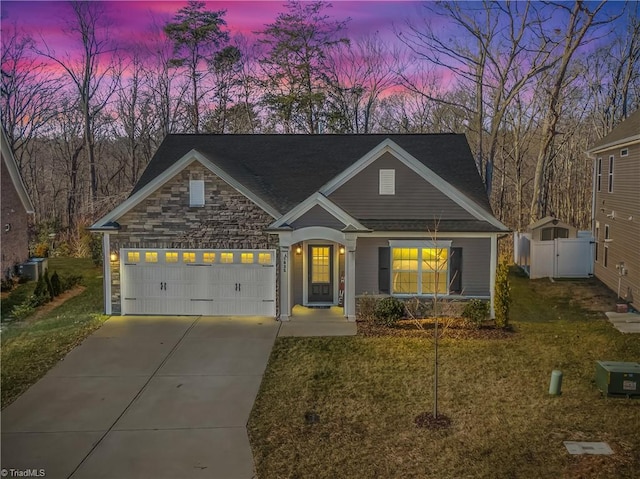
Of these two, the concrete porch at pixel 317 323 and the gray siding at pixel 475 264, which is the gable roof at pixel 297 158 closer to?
the gray siding at pixel 475 264

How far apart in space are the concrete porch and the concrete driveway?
0.63 meters

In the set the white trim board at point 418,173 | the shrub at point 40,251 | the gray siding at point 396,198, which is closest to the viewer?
the white trim board at point 418,173

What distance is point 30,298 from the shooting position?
59.8 ft

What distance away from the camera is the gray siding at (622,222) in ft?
59.3

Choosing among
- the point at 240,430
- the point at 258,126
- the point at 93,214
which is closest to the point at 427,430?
the point at 240,430

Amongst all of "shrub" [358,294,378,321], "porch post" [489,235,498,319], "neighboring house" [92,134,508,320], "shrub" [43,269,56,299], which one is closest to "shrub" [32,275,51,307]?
"shrub" [43,269,56,299]

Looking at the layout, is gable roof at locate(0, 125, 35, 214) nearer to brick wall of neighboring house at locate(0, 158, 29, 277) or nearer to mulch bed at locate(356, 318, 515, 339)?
brick wall of neighboring house at locate(0, 158, 29, 277)

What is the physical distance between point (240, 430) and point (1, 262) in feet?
51.4

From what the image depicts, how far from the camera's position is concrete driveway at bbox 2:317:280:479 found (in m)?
8.38

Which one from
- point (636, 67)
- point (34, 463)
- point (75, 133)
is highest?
point (636, 67)

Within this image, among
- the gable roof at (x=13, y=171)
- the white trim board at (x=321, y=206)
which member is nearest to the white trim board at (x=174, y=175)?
the white trim board at (x=321, y=206)

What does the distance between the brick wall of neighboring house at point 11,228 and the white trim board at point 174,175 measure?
789cm

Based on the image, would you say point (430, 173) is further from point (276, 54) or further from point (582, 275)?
point (276, 54)

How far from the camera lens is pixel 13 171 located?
23125mm
